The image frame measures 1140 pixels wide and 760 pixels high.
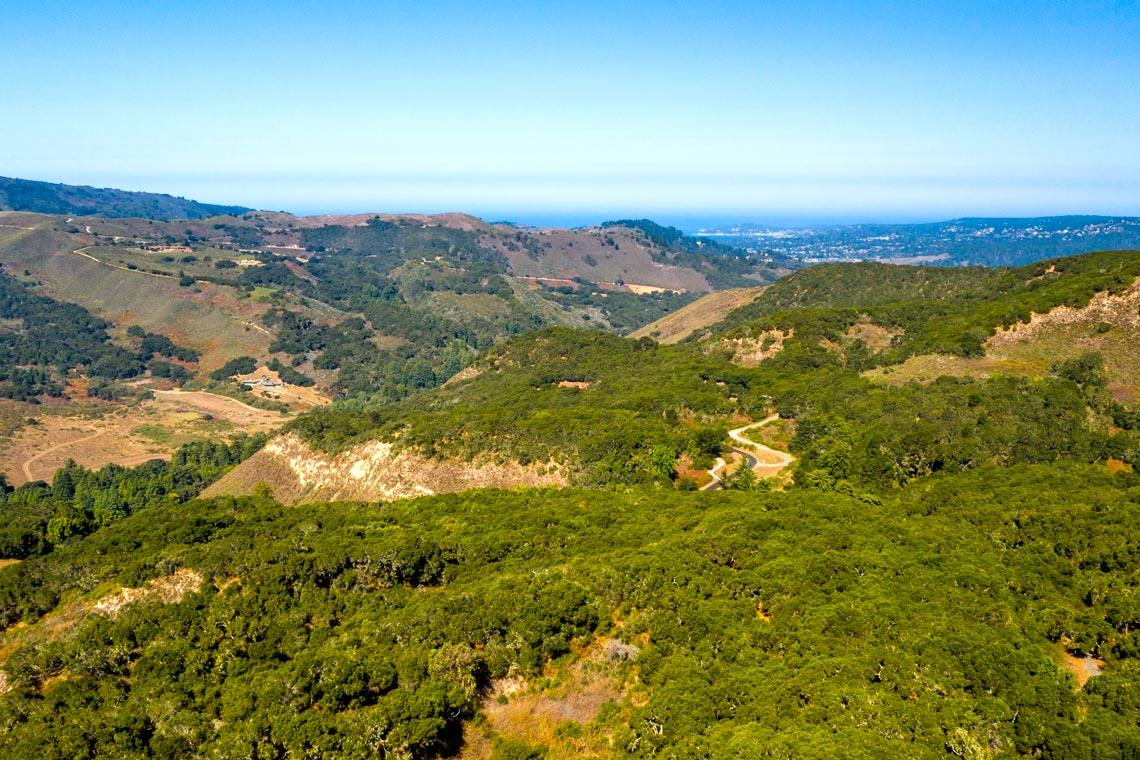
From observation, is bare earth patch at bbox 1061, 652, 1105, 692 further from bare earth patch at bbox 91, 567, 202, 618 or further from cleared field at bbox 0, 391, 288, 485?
cleared field at bbox 0, 391, 288, 485

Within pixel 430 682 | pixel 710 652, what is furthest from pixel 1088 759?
pixel 430 682

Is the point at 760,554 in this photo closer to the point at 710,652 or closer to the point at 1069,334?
the point at 710,652

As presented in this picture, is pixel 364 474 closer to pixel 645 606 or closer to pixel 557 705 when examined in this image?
pixel 645 606

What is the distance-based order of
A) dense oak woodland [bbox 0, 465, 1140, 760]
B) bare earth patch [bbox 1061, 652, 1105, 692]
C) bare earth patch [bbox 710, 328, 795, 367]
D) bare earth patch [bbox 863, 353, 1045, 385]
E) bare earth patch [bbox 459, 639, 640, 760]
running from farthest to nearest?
1. bare earth patch [bbox 710, 328, 795, 367]
2. bare earth patch [bbox 863, 353, 1045, 385]
3. bare earth patch [bbox 1061, 652, 1105, 692]
4. bare earth patch [bbox 459, 639, 640, 760]
5. dense oak woodland [bbox 0, 465, 1140, 760]

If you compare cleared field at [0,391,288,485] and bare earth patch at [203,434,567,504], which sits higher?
bare earth patch at [203,434,567,504]

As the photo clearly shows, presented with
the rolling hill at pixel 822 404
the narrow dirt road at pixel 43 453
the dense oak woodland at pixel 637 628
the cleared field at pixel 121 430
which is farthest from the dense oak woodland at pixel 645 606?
the cleared field at pixel 121 430

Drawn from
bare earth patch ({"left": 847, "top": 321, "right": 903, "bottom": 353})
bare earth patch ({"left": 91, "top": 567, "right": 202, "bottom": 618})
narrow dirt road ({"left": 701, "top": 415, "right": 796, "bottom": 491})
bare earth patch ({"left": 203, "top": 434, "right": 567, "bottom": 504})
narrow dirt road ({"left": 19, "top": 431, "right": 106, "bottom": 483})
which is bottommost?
narrow dirt road ({"left": 19, "top": 431, "right": 106, "bottom": 483})

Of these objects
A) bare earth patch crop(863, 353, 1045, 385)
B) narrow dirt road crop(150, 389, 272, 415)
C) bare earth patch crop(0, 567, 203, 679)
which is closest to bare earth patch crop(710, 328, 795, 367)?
bare earth patch crop(863, 353, 1045, 385)
